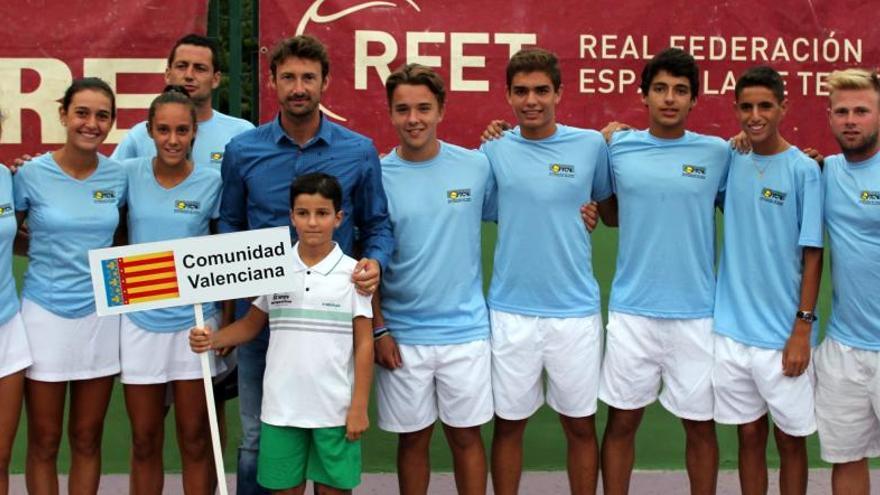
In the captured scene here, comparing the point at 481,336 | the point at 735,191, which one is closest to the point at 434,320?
the point at 481,336

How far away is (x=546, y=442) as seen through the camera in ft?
19.5

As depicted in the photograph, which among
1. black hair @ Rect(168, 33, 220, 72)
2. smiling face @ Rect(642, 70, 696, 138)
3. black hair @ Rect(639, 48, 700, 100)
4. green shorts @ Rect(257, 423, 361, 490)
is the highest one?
black hair @ Rect(168, 33, 220, 72)

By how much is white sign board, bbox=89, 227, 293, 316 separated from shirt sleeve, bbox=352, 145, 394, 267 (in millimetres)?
375

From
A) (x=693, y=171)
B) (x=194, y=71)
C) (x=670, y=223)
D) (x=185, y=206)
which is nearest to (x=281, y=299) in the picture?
(x=185, y=206)

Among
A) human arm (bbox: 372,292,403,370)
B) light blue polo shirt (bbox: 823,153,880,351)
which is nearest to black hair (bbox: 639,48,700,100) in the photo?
light blue polo shirt (bbox: 823,153,880,351)

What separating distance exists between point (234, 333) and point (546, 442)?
2.30m

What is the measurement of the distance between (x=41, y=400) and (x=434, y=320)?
4.91ft

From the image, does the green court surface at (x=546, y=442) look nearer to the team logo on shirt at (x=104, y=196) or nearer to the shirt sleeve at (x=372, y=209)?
the shirt sleeve at (x=372, y=209)

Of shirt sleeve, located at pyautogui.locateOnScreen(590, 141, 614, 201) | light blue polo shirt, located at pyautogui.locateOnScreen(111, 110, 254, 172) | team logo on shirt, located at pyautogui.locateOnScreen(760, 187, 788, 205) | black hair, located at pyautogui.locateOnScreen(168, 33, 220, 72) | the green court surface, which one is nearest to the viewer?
team logo on shirt, located at pyautogui.locateOnScreen(760, 187, 788, 205)

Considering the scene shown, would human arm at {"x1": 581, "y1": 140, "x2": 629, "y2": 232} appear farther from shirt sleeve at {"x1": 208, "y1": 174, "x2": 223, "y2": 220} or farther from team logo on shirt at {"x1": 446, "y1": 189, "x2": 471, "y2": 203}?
shirt sleeve at {"x1": 208, "y1": 174, "x2": 223, "y2": 220}

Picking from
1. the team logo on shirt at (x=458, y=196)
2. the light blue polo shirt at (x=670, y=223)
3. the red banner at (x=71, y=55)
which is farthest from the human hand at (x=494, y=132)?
the red banner at (x=71, y=55)

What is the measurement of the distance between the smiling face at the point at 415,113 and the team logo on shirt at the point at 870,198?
1599mm

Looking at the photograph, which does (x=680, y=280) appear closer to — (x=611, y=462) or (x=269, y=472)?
(x=611, y=462)

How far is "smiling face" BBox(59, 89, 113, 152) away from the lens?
428cm
